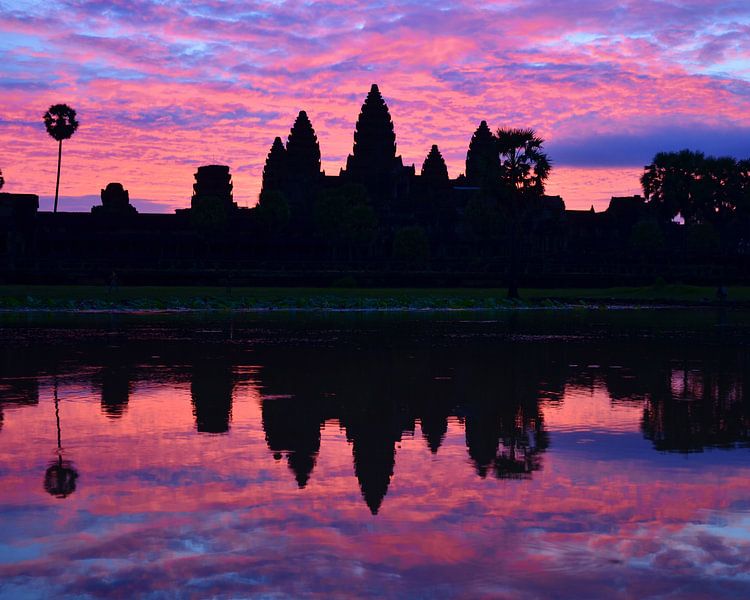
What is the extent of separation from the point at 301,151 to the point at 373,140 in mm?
10191

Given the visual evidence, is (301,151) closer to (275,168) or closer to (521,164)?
(275,168)

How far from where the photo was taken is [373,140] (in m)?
139

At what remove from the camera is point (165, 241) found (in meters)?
103

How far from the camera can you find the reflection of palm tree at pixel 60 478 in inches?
320

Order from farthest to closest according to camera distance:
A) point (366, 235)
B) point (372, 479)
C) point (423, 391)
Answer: point (366, 235), point (423, 391), point (372, 479)

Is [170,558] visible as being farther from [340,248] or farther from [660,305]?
[340,248]

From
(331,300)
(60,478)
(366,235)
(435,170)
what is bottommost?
(60,478)

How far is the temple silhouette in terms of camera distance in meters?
74.6

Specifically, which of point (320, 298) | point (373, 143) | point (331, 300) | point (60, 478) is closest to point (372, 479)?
point (60, 478)

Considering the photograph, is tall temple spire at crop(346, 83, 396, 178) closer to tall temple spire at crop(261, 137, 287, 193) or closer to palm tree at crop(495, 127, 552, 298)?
tall temple spire at crop(261, 137, 287, 193)

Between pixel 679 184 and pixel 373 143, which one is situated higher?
pixel 373 143

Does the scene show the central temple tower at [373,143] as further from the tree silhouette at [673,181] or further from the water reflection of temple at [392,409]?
the water reflection of temple at [392,409]

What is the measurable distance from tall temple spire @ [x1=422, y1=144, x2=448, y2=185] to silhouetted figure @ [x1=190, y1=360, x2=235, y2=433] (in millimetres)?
115013

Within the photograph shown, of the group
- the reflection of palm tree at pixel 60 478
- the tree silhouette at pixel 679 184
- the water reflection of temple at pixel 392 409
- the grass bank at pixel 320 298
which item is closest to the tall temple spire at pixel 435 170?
the tree silhouette at pixel 679 184
